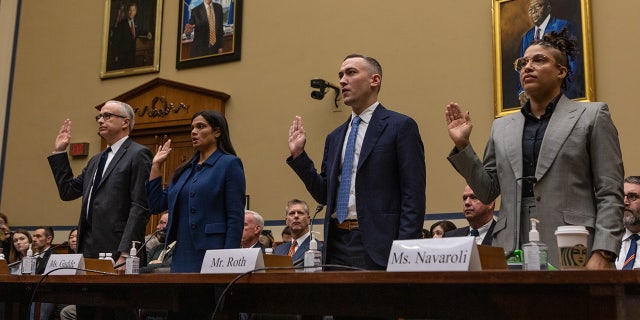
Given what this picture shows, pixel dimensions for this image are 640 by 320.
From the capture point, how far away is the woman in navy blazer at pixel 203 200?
3.41 metres

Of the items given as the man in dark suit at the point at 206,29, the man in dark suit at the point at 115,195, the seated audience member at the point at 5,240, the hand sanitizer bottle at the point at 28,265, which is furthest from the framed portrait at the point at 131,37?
the hand sanitizer bottle at the point at 28,265

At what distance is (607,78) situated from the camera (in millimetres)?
6387

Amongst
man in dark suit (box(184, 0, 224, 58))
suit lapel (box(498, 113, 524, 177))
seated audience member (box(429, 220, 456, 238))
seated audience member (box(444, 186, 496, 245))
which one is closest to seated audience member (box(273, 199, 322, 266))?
seated audience member (box(429, 220, 456, 238))

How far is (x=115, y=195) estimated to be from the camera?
13.0ft

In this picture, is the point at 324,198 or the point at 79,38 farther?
the point at 79,38

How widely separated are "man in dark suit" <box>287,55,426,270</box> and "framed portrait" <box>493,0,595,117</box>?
3.69 metres

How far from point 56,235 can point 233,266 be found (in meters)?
7.20
